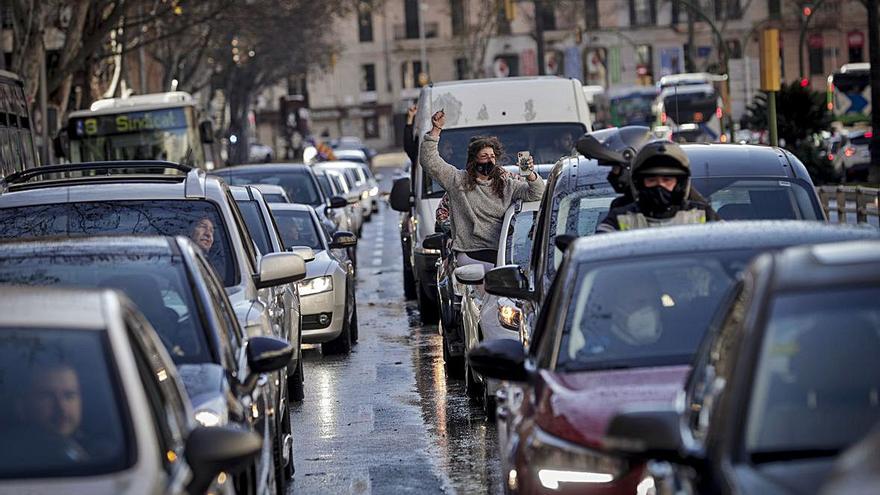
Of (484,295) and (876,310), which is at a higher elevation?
(876,310)

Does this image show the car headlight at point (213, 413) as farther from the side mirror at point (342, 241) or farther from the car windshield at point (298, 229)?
the car windshield at point (298, 229)

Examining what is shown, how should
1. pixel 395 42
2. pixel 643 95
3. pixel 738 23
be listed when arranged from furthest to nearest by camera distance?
pixel 395 42
pixel 738 23
pixel 643 95

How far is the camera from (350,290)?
57.3ft

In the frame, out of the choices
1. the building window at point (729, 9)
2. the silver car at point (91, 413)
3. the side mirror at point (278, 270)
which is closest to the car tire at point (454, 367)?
the side mirror at point (278, 270)

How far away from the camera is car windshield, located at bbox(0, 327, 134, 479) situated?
5.32 metres

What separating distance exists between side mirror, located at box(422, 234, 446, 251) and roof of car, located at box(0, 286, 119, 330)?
9678mm

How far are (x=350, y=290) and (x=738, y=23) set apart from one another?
10160cm

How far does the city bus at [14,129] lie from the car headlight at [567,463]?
64.3 ft

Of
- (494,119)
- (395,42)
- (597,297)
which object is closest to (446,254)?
(494,119)

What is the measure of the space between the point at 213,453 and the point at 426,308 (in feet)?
46.1

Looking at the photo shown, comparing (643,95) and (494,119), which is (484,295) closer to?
(494,119)

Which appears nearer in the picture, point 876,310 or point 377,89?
point 876,310

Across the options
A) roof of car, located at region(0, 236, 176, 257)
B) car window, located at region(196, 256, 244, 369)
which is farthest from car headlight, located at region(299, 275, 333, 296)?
roof of car, located at region(0, 236, 176, 257)

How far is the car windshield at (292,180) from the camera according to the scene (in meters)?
25.3
